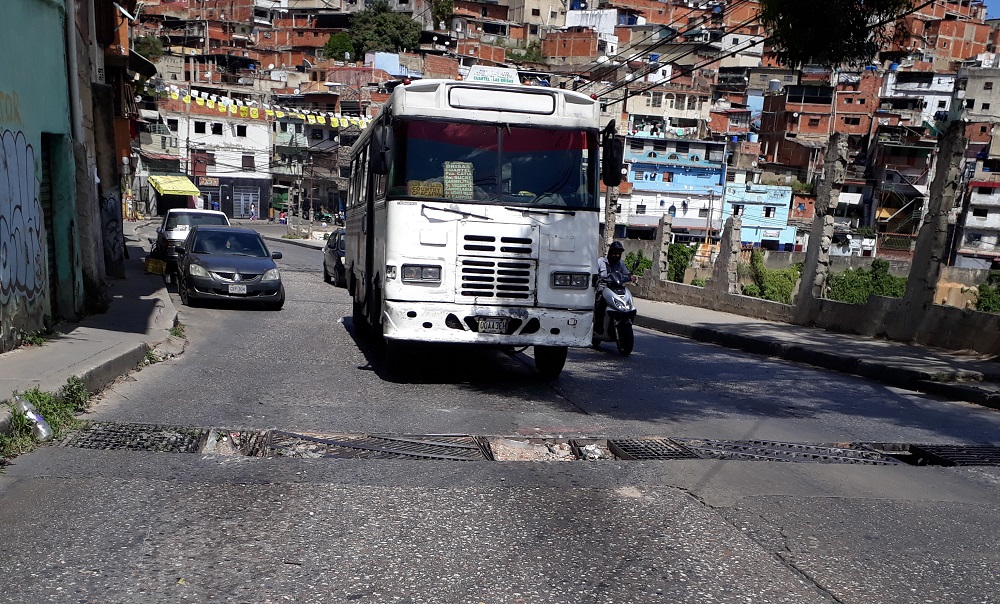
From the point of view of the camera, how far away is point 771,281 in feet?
152

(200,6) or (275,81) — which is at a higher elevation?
(200,6)

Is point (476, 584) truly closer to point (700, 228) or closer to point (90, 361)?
point (90, 361)

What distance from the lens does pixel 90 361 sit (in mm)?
8531

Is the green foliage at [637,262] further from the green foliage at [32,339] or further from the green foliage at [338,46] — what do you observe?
the green foliage at [338,46]

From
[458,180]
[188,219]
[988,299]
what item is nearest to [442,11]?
[988,299]

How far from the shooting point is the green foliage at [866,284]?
150 feet

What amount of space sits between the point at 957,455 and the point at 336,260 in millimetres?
18892

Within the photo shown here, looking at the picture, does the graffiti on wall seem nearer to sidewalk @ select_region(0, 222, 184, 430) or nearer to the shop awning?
sidewalk @ select_region(0, 222, 184, 430)

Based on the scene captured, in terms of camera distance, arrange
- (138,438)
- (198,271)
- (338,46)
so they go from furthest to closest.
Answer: (338,46)
(198,271)
(138,438)

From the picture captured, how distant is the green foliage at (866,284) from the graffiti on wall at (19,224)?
41359mm

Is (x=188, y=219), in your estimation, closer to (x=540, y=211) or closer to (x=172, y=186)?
(x=540, y=211)

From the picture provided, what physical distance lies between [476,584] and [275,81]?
8729 centimetres

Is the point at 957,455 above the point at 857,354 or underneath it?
above

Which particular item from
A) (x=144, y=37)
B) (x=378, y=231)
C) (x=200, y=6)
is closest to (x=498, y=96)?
(x=378, y=231)
